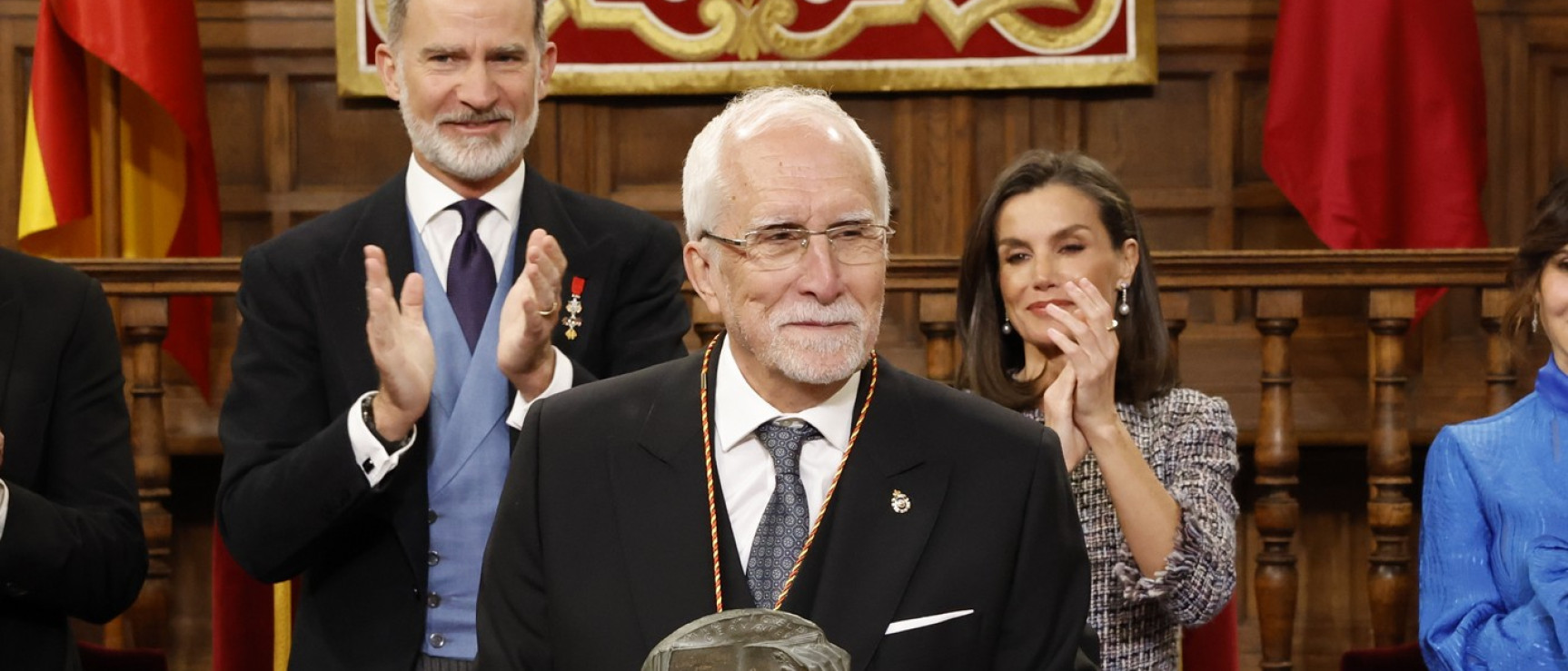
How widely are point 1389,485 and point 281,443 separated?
2.40 meters

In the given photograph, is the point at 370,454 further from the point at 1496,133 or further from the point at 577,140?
the point at 1496,133

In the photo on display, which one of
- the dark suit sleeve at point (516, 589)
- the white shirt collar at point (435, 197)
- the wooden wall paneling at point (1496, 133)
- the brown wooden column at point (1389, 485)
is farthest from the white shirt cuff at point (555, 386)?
the wooden wall paneling at point (1496, 133)

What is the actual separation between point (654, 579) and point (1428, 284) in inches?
98.4

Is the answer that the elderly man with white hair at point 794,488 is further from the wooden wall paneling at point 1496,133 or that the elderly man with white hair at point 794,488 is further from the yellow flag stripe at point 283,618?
the wooden wall paneling at point 1496,133

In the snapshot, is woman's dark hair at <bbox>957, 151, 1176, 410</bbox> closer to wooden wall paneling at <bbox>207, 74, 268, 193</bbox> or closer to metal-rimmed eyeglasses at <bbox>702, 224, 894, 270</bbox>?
metal-rimmed eyeglasses at <bbox>702, 224, 894, 270</bbox>

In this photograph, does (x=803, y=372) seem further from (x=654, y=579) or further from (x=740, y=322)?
(x=654, y=579)

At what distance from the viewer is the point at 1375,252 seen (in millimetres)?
3721

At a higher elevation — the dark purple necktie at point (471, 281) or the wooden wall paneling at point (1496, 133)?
the wooden wall paneling at point (1496, 133)

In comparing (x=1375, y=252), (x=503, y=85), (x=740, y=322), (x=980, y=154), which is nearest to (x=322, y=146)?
(x=980, y=154)

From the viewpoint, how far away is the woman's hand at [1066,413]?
2.57 metres

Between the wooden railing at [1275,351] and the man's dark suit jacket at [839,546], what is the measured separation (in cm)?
182

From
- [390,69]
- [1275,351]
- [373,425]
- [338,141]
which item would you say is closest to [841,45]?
[338,141]

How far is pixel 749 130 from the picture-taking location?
1852mm

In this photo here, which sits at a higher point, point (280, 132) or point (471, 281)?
point (280, 132)
